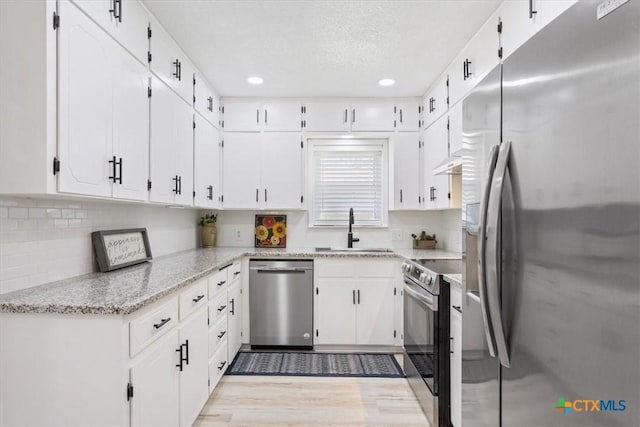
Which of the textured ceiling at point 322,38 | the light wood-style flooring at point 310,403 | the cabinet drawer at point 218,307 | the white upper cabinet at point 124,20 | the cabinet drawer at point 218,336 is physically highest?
the textured ceiling at point 322,38

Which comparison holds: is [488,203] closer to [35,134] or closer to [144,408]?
[144,408]

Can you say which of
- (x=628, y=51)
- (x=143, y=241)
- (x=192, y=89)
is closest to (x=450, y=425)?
(x=628, y=51)

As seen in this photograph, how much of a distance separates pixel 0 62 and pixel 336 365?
2.91 meters

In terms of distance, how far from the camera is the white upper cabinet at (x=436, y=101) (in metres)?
3.05

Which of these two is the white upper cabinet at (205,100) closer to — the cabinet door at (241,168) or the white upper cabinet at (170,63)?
the white upper cabinet at (170,63)

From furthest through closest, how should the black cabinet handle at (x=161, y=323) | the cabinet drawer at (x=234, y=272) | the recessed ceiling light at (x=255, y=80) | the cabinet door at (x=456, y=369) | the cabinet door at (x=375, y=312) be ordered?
the cabinet door at (x=375, y=312), the recessed ceiling light at (x=255, y=80), the cabinet drawer at (x=234, y=272), the cabinet door at (x=456, y=369), the black cabinet handle at (x=161, y=323)

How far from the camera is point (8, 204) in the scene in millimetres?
1599

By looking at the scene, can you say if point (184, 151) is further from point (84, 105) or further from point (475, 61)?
point (475, 61)

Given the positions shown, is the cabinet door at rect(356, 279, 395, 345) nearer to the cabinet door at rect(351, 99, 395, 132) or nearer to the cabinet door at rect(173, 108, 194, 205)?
the cabinet door at rect(351, 99, 395, 132)

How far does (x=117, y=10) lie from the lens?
1.83 metres

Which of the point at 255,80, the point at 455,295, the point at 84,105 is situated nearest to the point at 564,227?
the point at 455,295

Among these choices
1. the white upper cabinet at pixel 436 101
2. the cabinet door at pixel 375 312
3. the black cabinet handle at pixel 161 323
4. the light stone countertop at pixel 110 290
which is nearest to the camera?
the light stone countertop at pixel 110 290

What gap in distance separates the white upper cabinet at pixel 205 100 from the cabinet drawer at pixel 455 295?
245cm

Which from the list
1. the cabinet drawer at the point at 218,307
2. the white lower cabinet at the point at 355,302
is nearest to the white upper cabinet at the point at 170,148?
the cabinet drawer at the point at 218,307
